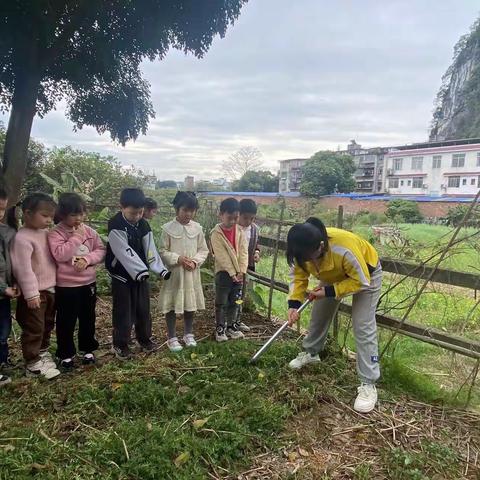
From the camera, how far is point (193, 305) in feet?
11.4

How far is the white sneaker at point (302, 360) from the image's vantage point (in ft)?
10.1

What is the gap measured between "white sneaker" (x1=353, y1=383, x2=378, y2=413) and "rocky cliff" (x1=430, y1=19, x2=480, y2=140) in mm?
52917

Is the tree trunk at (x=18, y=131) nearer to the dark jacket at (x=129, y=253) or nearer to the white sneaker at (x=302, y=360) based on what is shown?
the dark jacket at (x=129, y=253)

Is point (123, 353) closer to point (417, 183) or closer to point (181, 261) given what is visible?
point (181, 261)

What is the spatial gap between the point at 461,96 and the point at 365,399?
213ft

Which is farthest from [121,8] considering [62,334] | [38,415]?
[38,415]

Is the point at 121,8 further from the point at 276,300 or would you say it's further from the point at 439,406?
the point at 439,406

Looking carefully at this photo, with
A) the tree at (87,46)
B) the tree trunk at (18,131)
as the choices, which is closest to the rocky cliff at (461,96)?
the tree at (87,46)

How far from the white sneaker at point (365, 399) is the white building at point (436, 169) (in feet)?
133

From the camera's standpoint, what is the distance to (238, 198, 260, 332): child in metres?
3.87

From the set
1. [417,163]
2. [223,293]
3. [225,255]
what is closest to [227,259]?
[225,255]

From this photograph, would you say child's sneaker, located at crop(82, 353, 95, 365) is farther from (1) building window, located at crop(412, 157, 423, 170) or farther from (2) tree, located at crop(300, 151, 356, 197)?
(1) building window, located at crop(412, 157, 423, 170)

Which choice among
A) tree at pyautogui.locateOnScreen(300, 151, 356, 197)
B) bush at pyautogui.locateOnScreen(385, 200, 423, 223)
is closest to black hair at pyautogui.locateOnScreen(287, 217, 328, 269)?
bush at pyautogui.locateOnScreen(385, 200, 423, 223)

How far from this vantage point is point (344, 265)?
2.59 metres
